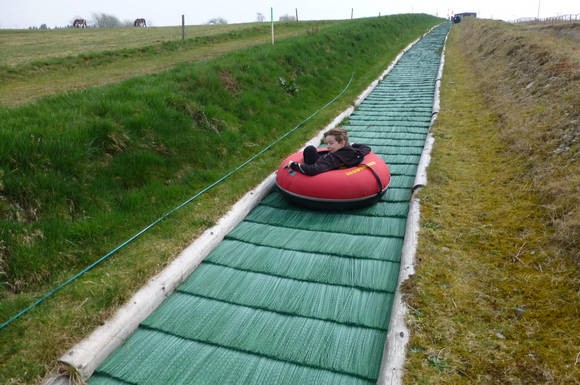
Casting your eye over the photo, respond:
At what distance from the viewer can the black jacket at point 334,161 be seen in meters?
5.58

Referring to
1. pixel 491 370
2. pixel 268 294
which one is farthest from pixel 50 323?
pixel 491 370

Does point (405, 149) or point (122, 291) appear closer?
point (122, 291)

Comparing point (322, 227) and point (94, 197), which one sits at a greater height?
point (94, 197)

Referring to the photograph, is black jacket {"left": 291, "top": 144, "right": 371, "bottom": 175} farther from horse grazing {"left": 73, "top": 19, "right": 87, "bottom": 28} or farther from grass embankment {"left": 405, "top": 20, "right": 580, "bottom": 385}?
horse grazing {"left": 73, "top": 19, "right": 87, "bottom": 28}

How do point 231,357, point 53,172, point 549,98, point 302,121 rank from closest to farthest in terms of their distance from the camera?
point 231,357
point 53,172
point 549,98
point 302,121

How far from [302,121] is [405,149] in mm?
2604

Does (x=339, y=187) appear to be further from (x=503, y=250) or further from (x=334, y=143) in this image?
(x=503, y=250)

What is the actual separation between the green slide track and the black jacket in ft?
1.92

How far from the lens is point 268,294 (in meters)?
4.04

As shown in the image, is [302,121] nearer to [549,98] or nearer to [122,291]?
[549,98]

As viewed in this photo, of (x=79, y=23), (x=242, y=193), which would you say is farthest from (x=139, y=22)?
(x=242, y=193)

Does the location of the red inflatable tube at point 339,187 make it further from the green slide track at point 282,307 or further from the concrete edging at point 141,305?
the concrete edging at point 141,305

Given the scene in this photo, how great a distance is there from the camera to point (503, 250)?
169 inches

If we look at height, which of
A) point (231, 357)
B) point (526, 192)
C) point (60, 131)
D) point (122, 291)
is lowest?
point (231, 357)
